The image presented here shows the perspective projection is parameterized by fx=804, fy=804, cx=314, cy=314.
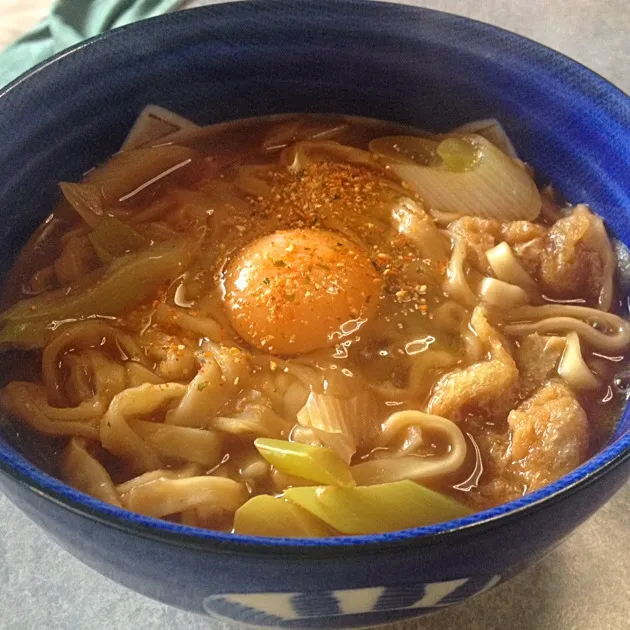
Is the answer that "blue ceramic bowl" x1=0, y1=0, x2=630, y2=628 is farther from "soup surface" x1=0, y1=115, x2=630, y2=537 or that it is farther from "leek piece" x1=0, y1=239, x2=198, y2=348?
"leek piece" x1=0, y1=239, x2=198, y2=348

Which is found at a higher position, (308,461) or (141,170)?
(141,170)

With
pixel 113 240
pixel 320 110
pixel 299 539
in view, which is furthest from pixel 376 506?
pixel 320 110

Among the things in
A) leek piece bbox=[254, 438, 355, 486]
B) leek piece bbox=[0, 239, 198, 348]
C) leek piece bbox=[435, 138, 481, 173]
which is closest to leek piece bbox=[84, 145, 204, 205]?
leek piece bbox=[0, 239, 198, 348]

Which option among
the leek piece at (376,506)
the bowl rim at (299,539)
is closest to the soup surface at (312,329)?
the leek piece at (376,506)

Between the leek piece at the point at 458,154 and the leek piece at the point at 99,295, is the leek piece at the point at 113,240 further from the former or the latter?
the leek piece at the point at 458,154

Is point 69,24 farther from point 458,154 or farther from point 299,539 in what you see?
point 299,539

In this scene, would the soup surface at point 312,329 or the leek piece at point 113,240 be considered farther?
the leek piece at point 113,240
